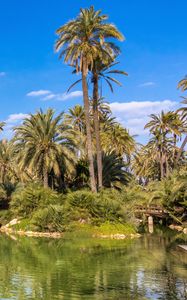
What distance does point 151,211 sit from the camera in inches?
1586

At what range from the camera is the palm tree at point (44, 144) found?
37781 mm

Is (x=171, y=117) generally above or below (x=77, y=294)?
above

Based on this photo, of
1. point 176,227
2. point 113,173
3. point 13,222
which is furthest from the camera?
point 113,173

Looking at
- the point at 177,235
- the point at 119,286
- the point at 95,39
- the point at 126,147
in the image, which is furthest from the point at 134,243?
the point at 126,147

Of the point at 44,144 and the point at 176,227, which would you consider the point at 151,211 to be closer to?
the point at 176,227

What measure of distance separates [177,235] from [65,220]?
8.51 meters

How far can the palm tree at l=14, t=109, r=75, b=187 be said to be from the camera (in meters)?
37.8

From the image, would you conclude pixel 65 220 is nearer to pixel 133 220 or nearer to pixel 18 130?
pixel 133 220

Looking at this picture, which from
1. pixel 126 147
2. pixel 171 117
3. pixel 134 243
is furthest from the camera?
pixel 171 117

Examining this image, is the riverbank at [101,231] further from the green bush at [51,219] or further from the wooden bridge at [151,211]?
the wooden bridge at [151,211]

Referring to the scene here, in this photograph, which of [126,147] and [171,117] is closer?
[126,147]

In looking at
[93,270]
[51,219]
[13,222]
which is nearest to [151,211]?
[51,219]

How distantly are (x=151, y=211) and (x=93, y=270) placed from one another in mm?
23982

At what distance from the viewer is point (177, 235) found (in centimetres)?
3078
